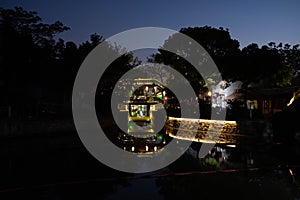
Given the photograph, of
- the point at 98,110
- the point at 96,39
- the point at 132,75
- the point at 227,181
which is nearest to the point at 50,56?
the point at 96,39

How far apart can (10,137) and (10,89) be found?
17.1ft

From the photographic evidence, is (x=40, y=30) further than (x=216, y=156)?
Yes

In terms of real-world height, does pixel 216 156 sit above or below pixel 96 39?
below

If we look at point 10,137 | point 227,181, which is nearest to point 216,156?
point 227,181

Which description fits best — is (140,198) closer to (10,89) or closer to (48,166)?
(48,166)

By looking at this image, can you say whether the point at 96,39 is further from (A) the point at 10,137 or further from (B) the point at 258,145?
(B) the point at 258,145

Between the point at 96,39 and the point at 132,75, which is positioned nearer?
the point at 96,39

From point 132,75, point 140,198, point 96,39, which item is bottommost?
point 140,198

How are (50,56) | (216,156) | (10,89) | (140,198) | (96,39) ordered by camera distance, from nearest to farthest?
1. (140,198)
2. (216,156)
3. (10,89)
4. (50,56)
5. (96,39)

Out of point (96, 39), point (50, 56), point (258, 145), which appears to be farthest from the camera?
point (96, 39)

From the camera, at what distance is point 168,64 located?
1029 inches

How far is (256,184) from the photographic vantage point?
21.4 feet

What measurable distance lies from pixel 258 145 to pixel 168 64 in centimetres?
1483

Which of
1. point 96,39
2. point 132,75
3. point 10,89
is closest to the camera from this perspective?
point 10,89
